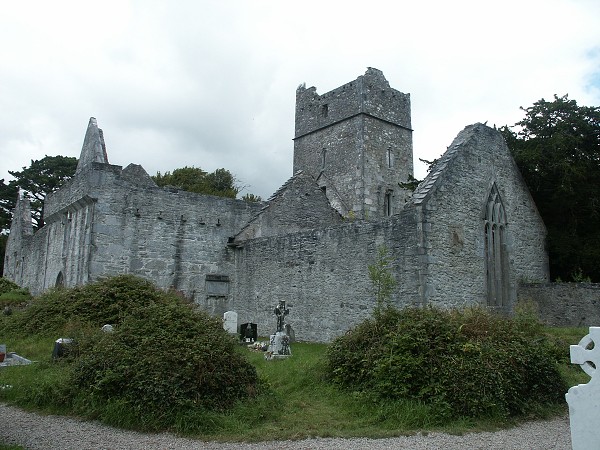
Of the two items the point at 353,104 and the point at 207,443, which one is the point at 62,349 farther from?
the point at 353,104

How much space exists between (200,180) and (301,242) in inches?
1320

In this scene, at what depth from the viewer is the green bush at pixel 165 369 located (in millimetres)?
7223

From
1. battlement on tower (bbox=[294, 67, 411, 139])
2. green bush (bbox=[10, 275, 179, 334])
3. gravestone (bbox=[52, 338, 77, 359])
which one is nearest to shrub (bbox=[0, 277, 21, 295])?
green bush (bbox=[10, 275, 179, 334])

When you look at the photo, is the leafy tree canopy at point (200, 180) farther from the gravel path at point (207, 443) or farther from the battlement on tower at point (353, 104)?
the gravel path at point (207, 443)

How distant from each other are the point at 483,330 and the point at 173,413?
517 centimetres

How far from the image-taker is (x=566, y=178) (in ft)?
53.6

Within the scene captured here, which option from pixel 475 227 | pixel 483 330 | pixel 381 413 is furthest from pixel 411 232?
pixel 381 413

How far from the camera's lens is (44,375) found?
9023 mm

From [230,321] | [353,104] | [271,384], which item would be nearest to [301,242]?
[230,321]

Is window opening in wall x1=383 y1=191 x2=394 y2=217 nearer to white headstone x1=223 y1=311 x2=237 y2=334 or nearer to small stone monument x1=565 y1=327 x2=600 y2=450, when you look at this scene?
white headstone x1=223 y1=311 x2=237 y2=334

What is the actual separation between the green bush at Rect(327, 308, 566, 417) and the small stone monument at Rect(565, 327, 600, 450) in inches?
131

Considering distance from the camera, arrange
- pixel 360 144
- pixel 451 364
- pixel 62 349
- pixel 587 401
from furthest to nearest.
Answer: pixel 360 144 < pixel 62 349 < pixel 451 364 < pixel 587 401

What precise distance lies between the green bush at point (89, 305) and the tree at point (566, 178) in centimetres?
1219

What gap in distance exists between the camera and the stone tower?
118 ft
